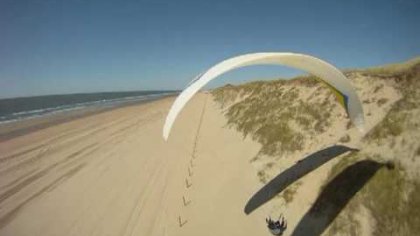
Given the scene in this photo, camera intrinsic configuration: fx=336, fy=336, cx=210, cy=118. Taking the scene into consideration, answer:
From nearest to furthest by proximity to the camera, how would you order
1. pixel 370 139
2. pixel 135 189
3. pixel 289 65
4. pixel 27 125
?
pixel 289 65
pixel 370 139
pixel 135 189
pixel 27 125

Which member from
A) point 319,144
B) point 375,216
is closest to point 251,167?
point 319,144

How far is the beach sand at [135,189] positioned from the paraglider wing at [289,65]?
4580mm

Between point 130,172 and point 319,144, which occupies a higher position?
point 319,144

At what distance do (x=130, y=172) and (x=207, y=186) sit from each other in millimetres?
6062

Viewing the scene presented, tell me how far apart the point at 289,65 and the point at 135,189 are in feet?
33.3

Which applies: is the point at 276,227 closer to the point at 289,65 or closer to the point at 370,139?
the point at 289,65

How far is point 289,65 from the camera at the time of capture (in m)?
9.86

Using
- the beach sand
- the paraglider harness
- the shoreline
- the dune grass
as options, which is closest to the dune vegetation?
the dune grass

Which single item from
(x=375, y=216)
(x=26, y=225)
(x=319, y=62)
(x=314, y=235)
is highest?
(x=319, y=62)

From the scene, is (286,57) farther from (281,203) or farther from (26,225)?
(26,225)

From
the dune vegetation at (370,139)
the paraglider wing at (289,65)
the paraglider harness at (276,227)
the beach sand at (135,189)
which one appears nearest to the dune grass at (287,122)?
the dune vegetation at (370,139)

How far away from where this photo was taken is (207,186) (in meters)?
15.5

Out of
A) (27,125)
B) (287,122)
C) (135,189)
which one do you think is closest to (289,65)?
(287,122)

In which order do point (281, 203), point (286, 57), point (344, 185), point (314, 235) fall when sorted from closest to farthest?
point (286, 57), point (314, 235), point (344, 185), point (281, 203)
